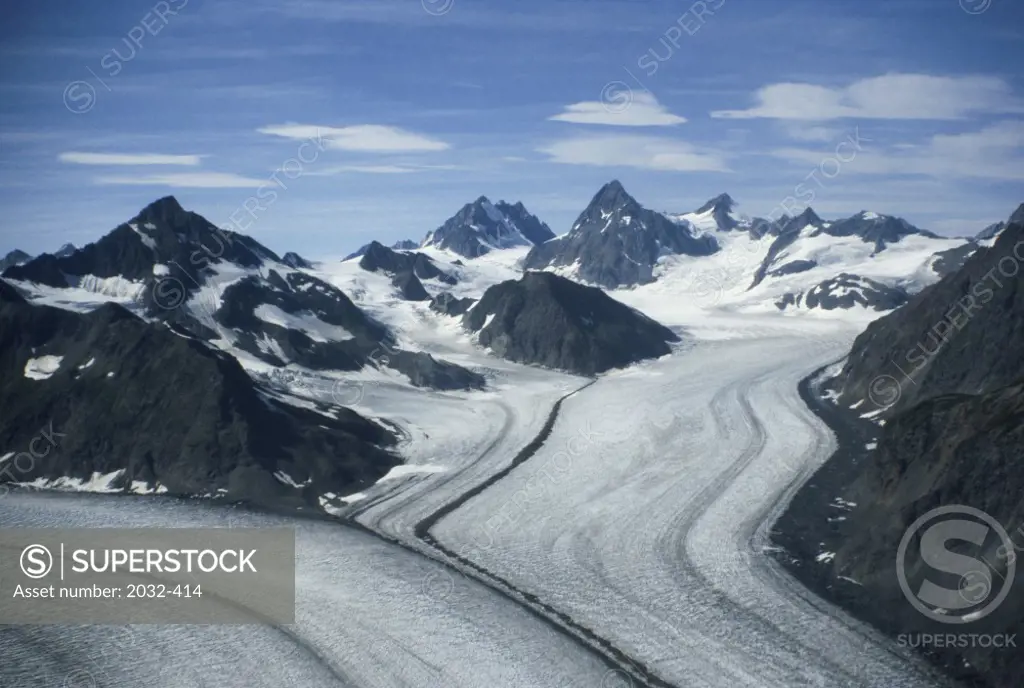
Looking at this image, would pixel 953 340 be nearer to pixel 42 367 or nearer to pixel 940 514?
pixel 940 514

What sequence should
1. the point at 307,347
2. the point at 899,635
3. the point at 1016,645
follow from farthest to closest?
the point at 307,347 < the point at 899,635 < the point at 1016,645

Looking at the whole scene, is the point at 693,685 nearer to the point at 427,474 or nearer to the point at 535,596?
the point at 535,596

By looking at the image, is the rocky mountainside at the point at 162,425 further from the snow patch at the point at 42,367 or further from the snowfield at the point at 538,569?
the snowfield at the point at 538,569

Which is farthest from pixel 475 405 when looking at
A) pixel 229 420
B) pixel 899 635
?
pixel 899 635

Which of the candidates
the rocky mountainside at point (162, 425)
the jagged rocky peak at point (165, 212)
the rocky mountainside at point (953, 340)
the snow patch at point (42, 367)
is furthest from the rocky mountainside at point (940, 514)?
the jagged rocky peak at point (165, 212)

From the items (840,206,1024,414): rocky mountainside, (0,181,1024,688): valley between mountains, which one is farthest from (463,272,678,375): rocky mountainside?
(840,206,1024,414): rocky mountainside

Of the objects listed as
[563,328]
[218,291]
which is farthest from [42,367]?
[563,328]

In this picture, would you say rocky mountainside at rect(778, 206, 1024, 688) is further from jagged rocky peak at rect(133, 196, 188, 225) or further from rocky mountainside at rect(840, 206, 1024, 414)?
jagged rocky peak at rect(133, 196, 188, 225)
